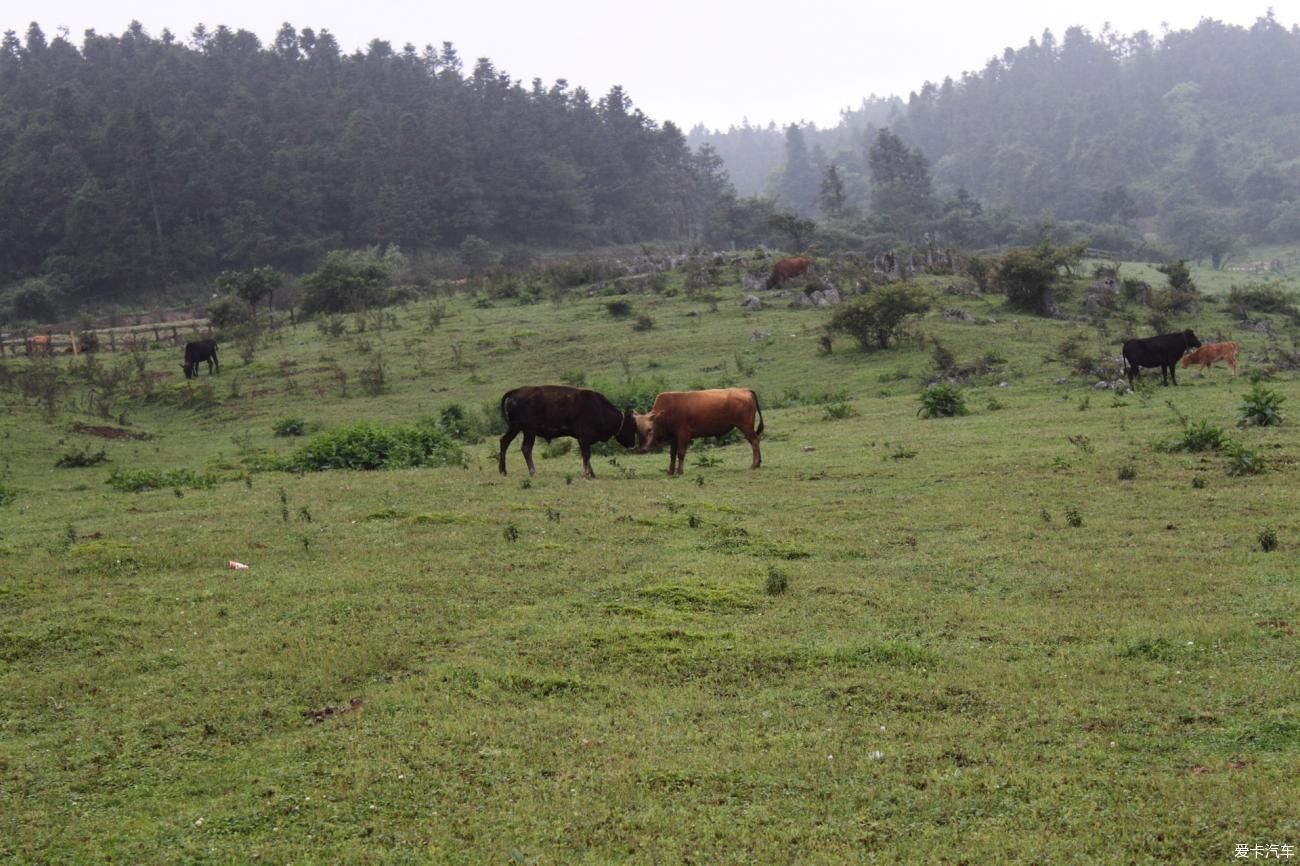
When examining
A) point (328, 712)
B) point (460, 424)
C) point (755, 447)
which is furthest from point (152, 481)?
point (328, 712)

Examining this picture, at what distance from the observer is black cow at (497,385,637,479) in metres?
16.9

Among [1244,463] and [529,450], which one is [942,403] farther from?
[529,450]

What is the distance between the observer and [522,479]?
1599 centimetres

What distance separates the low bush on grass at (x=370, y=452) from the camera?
61.8 ft

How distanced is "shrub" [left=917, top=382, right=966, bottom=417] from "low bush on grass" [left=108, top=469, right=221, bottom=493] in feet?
45.9

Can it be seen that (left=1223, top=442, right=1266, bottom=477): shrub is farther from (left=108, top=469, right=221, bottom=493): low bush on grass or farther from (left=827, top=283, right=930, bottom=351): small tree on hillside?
(left=827, top=283, right=930, bottom=351): small tree on hillside

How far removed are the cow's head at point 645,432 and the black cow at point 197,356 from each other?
2202cm

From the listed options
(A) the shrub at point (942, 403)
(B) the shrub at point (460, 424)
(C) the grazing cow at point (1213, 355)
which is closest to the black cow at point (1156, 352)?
(C) the grazing cow at point (1213, 355)

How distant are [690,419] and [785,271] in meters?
28.5

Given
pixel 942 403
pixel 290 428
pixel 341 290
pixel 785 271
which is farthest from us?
pixel 341 290

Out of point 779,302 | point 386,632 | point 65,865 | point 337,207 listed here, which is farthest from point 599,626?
point 337,207

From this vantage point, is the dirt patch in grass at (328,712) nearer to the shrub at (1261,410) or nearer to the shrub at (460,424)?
the shrub at (1261,410)

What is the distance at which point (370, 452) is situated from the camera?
19.0m

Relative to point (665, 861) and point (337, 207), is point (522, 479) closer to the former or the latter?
point (665, 861)
